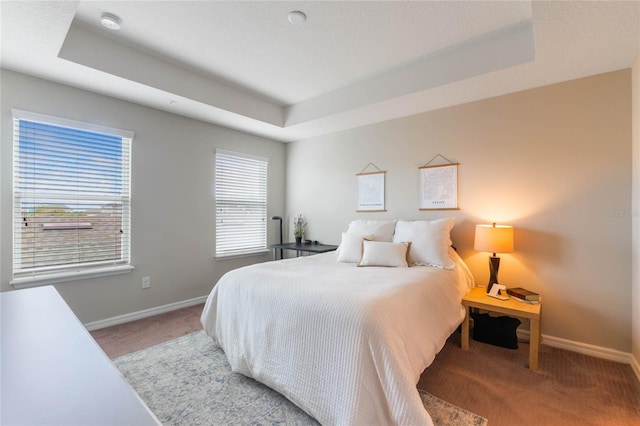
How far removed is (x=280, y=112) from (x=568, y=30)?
3012 mm

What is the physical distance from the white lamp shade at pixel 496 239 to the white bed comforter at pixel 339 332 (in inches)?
19.5

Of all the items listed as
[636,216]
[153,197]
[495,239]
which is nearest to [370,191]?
[495,239]

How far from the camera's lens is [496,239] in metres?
2.57

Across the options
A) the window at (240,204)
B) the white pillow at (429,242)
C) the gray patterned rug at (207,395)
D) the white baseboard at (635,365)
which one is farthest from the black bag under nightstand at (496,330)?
the window at (240,204)

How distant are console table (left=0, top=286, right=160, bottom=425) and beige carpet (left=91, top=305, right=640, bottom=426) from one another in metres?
1.86

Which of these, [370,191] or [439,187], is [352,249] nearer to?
[370,191]

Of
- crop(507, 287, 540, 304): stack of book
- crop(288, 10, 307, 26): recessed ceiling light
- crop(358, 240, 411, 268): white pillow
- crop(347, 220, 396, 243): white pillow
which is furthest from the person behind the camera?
crop(347, 220, 396, 243): white pillow

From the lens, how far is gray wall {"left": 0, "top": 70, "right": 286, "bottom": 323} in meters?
2.51

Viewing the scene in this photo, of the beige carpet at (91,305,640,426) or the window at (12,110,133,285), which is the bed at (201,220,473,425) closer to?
the beige carpet at (91,305,640,426)

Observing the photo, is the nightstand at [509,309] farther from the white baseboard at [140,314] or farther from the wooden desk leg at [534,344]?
the white baseboard at [140,314]

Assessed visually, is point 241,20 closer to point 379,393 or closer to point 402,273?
point 402,273

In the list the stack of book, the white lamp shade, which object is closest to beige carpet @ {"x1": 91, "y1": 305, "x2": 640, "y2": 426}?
the stack of book

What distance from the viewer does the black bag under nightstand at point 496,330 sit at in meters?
2.51

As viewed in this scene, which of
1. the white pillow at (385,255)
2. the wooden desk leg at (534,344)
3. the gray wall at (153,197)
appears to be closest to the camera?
the wooden desk leg at (534,344)
